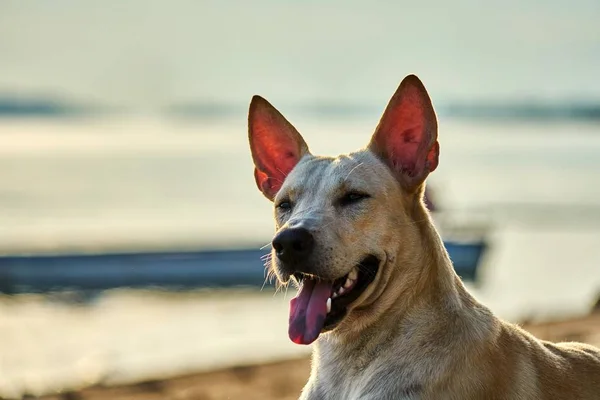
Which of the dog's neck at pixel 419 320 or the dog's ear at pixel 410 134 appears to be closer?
the dog's neck at pixel 419 320

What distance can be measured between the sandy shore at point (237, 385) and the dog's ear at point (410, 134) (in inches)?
142

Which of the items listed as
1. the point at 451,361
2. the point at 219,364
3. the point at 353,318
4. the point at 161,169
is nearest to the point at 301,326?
the point at 353,318

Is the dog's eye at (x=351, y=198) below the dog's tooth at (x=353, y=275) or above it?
above

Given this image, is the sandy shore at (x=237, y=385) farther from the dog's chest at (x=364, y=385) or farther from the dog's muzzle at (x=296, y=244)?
the dog's muzzle at (x=296, y=244)

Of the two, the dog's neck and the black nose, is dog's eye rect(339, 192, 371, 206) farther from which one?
the black nose

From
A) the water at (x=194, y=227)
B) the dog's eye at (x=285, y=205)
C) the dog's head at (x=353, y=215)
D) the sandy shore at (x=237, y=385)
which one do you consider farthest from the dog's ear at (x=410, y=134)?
the water at (x=194, y=227)

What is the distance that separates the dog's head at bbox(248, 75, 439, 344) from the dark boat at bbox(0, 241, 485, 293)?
11384 mm

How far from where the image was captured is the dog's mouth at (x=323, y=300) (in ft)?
21.3

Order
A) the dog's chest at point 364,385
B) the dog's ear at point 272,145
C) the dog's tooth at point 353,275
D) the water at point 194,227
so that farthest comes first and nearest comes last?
the water at point 194,227, the dog's ear at point 272,145, the dog's tooth at point 353,275, the dog's chest at point 364,385

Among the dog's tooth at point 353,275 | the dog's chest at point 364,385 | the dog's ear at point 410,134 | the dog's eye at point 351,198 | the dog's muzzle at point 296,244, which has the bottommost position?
the dog's chest at point 364,385

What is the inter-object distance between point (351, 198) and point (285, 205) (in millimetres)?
457

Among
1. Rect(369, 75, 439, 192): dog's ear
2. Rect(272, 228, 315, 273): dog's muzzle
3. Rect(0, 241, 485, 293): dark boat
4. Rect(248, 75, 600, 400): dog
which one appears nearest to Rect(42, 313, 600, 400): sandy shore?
Rect(248, 75, 600, 400): dog

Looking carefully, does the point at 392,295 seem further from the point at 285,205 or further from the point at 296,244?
the point at 285,205

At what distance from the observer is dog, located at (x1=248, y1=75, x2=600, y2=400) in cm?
645
